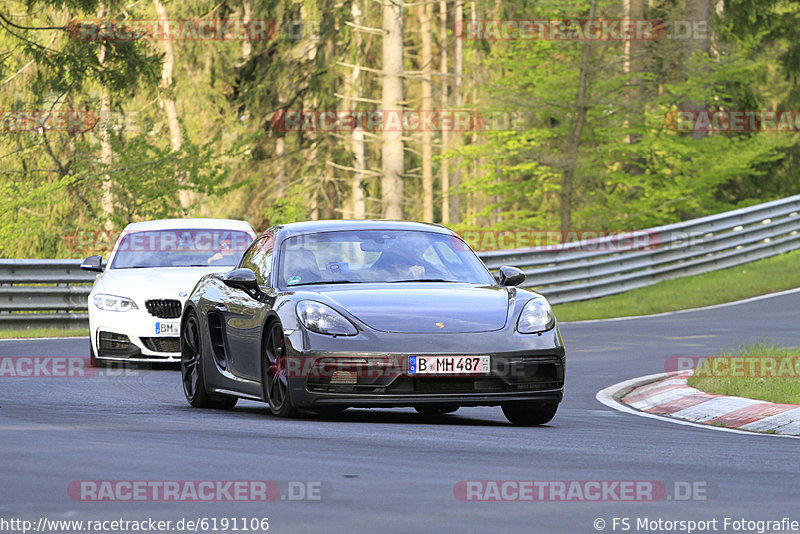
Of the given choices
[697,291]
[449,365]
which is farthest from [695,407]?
[697,291]

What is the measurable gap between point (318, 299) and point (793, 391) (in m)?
3.95

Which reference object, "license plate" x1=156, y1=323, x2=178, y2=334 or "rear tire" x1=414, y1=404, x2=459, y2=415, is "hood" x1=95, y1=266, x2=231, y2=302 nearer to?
"license plate" x1=156, y1=323, x2=178, y2=334

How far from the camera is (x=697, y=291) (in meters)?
25.7

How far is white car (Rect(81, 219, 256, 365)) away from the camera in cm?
1500

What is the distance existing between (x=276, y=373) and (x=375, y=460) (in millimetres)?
2575

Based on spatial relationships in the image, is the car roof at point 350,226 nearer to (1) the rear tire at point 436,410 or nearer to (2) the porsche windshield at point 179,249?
(1) the rear tire at point 436,410

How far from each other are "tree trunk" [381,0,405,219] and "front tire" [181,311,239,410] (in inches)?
827

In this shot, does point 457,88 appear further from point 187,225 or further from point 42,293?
point 187,225

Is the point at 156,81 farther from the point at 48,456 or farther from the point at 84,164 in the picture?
the point at 48,456

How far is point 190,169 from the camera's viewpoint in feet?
106

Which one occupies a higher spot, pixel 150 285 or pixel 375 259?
pixel 375 259

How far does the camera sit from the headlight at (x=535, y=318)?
9695 millimetres

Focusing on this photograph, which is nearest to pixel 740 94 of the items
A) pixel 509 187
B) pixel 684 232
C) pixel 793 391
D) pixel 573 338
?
pixel 509 187

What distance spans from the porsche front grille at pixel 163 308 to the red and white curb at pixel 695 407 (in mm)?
4655
